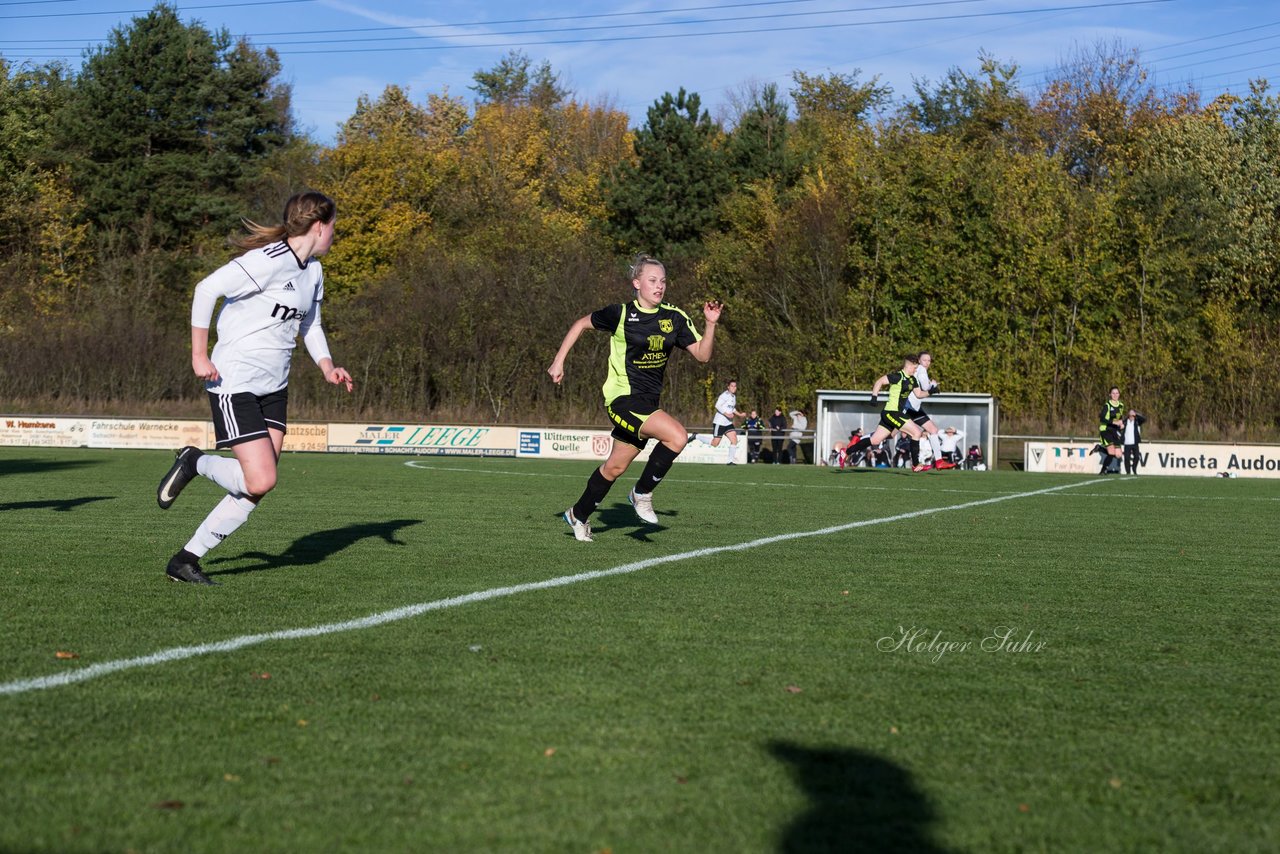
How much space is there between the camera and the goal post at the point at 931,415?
32906 millimetres

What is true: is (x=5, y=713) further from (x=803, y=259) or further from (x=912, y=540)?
(x=803, y=259)

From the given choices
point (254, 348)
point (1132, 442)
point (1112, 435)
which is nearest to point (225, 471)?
point (254, 348)

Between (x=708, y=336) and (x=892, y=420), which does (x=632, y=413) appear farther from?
(x=892, y=420)

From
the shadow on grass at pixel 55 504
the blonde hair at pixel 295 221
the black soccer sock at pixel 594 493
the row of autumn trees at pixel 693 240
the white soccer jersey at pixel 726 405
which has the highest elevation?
the row of autumn trees at pixel 693 240

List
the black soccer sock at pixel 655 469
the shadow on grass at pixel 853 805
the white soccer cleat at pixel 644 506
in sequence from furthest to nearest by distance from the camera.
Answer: the white soccer cleat at pixel 644 506, the black soccer sock at pixel 655 469, the shadow on grass at pixel 853 805

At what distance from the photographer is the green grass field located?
3.17 m

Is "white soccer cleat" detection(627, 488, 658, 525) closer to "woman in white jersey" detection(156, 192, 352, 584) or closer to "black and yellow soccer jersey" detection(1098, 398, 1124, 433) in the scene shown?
"woman in white jersey" detection(156, 192, 352, 584)

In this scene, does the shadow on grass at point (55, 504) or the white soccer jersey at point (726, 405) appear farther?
the white soccer jersey at point (726, 405)

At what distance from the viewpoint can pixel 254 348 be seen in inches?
→ 286

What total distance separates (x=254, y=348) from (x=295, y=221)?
28.7 inches

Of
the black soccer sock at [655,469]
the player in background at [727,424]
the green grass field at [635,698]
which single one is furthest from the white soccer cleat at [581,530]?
the player in background at [727,424]

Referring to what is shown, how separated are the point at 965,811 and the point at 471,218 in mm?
56806

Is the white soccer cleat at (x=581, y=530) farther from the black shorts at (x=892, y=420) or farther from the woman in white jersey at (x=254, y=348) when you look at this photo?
the black shorts at (x=892, y=420)

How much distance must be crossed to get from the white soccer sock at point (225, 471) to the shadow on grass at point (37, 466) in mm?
13301
